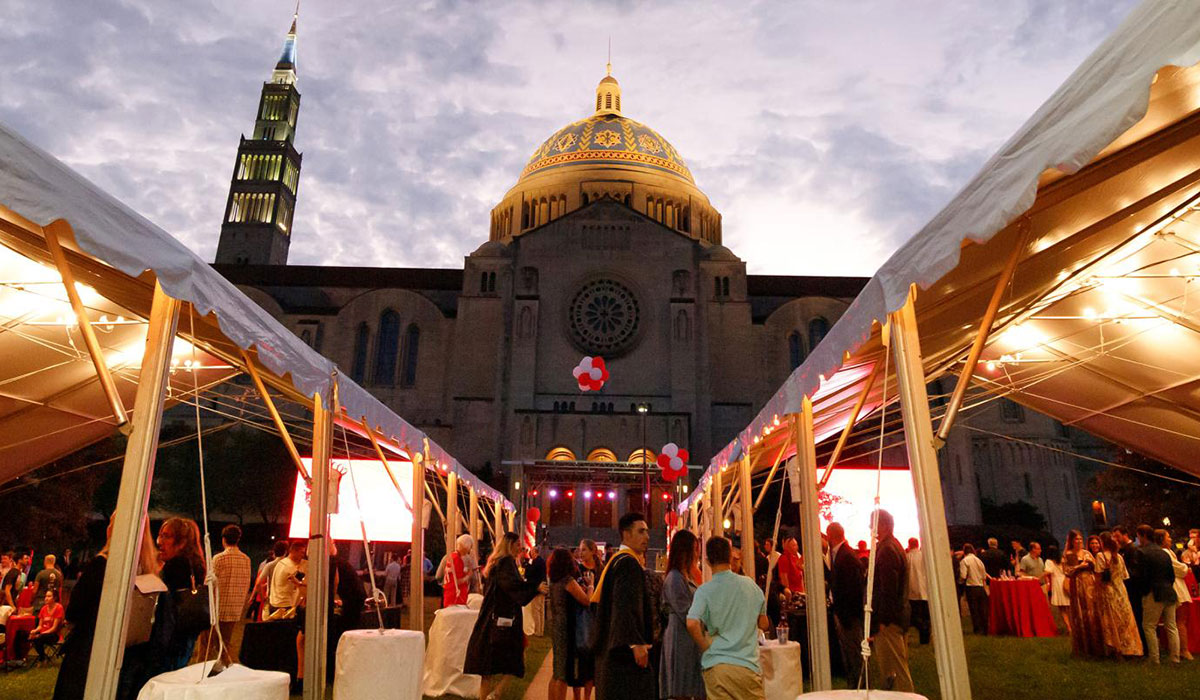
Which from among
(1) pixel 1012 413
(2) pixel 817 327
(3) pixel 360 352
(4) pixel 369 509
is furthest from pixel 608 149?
(4) pixel 369 509

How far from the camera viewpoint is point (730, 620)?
13.3 feet

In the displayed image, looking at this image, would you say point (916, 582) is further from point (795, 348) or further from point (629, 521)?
point (795, 348)

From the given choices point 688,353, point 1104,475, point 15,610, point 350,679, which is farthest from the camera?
point 688,353

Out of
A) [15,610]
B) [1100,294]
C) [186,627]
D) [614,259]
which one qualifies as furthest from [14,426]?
[614,259]

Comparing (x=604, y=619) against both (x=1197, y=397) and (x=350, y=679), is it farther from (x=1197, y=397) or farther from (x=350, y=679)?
(x=1197, y=397)

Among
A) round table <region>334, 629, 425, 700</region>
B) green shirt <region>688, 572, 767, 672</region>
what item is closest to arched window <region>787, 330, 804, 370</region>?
round table <region>334, 629, 425, 700</region>

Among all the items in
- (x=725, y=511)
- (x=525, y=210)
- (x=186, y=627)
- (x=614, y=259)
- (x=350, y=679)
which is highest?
(x=525, y=210)

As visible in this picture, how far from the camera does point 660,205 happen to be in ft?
171

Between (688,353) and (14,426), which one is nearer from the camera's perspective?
(14,426)

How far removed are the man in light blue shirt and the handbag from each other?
10.6 feet

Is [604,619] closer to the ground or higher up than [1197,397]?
closer to the ground

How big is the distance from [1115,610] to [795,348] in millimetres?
34651

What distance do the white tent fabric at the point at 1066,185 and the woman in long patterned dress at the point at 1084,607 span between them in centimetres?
548

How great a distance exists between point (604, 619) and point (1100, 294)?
4.77 metres
